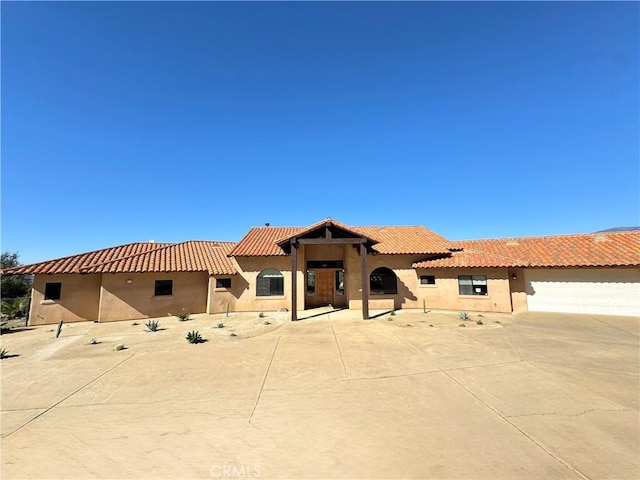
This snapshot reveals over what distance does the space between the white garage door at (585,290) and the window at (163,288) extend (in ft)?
73.0

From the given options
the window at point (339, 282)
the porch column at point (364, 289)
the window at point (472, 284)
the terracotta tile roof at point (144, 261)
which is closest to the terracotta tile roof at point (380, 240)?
the porch column at point (364, 289)

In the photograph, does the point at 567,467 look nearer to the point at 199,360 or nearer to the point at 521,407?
the point at 521,407

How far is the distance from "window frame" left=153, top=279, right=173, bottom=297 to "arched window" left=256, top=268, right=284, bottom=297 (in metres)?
5.42

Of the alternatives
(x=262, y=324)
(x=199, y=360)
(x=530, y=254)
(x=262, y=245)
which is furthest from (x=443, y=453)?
(x=530, y=254)

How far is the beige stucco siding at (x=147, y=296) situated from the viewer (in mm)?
16031

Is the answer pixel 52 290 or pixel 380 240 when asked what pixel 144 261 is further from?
pixel 380 240

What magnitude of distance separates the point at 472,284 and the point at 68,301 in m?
24.5

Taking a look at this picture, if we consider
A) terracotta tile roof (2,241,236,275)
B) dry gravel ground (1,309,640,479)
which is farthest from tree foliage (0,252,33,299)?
dry gravel ground (1,309,640,479)

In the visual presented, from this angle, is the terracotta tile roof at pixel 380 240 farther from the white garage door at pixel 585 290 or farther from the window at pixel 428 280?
the white garage door at pixel 585 290

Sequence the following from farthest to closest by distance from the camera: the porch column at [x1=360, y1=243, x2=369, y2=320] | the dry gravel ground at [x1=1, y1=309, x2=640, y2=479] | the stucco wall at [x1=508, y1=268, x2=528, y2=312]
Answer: the stucco wall at [x1=508, y1=268, x2=528, y2=312] → the porch column at [x1=360, y1=243, x2=369, y2=320] → the dry gravel ground at [x1=1, y1=309, x2=640, y2=479]

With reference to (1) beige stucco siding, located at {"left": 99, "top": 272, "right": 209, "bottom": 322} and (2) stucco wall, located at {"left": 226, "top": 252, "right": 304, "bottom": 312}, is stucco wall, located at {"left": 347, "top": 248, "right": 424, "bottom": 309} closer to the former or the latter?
(2) stucco wall, located at {"left": 226, "top": 252, "right": 304, "bottom": 312}

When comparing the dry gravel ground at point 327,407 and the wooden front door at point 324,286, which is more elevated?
the wooden front door at point 324,286

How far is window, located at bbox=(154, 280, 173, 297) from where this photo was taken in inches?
675

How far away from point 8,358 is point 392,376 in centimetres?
1295
